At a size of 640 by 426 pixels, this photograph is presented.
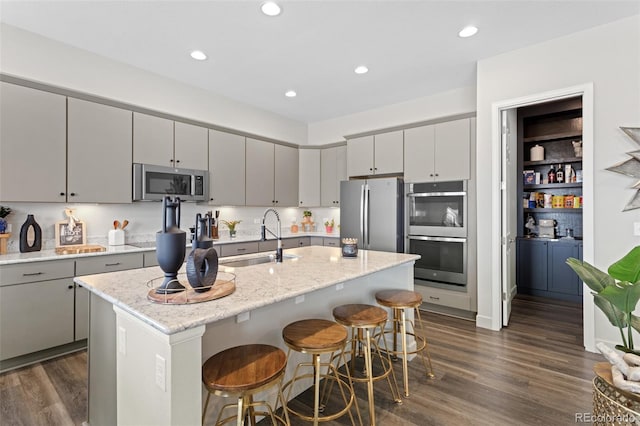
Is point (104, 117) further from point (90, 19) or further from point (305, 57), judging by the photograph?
point (305, 57)

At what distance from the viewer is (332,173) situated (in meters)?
5.26

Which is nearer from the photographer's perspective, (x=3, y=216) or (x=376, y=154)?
(x=3, y=216)

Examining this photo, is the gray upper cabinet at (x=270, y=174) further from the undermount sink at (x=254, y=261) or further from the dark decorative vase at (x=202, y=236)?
the dark decorative vase at (x=202, y=236)

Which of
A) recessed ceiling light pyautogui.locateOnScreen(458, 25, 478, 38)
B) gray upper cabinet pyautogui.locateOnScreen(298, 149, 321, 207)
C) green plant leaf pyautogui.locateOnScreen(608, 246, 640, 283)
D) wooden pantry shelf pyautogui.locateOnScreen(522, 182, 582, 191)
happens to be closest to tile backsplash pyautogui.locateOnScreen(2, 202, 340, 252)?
gray upper cabinet pyautogui.locateOnScreen(298, 149, 321, 207)

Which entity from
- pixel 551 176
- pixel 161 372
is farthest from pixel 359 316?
pixel 551 176

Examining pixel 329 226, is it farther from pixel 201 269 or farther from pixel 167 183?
pixel 201 269

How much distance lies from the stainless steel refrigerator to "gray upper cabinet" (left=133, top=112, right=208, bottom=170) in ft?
6.80

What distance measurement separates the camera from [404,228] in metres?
4.19

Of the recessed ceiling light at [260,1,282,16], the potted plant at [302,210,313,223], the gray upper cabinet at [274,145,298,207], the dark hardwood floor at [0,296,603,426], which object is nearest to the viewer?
the dark hardwood floor at [0,296,603,426]

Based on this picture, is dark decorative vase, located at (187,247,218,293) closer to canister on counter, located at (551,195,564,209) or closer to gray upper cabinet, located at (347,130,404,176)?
gray upper cabinet, located at (347,130,404,176)

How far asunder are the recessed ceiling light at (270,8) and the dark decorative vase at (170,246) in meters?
1.83

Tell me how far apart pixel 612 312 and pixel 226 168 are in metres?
4.03

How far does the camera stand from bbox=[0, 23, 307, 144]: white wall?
9.07ft

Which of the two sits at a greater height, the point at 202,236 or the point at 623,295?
the point at 202,236
